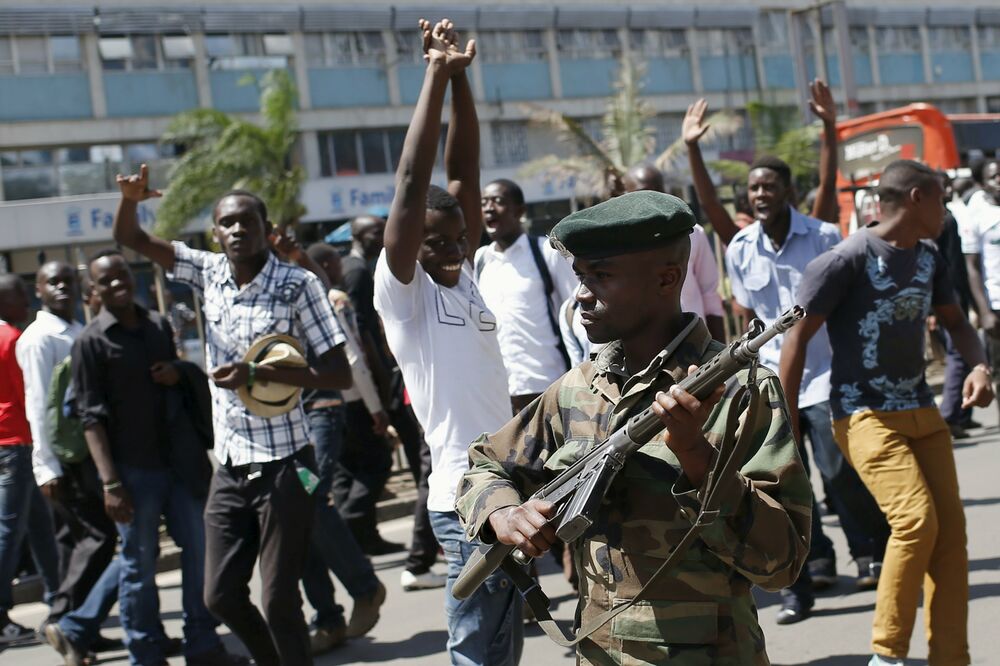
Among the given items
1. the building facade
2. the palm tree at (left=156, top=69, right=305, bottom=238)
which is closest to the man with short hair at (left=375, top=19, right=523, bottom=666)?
the building facade

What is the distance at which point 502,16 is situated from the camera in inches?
Answer: 1585

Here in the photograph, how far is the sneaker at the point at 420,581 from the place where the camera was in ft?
24.8

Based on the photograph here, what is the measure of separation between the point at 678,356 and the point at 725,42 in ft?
147

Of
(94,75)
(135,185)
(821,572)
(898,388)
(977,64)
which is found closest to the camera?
(898,388)

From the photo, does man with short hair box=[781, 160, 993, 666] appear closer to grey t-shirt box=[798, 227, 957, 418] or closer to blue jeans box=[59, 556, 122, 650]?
grey t-shirt box=[798, 227, 957, 418]

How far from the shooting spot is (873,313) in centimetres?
507

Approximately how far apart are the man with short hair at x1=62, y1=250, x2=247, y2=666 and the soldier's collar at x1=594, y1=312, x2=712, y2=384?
3.69m

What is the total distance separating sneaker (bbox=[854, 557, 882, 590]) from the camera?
6441 mm

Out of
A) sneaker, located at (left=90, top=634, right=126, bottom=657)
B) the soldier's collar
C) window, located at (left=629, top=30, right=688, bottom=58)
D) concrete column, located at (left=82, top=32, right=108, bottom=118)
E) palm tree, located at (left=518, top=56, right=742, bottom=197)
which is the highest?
window, located at (left=629, top=30, right=688, bottom=58)

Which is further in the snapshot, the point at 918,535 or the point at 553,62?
the point at 553,62

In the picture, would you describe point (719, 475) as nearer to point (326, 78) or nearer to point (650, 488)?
point (650, 488)

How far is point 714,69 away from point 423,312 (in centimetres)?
4258

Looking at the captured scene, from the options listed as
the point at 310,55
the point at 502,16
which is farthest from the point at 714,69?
the point at 310,55

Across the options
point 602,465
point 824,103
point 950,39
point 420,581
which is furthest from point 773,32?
point 602,465
